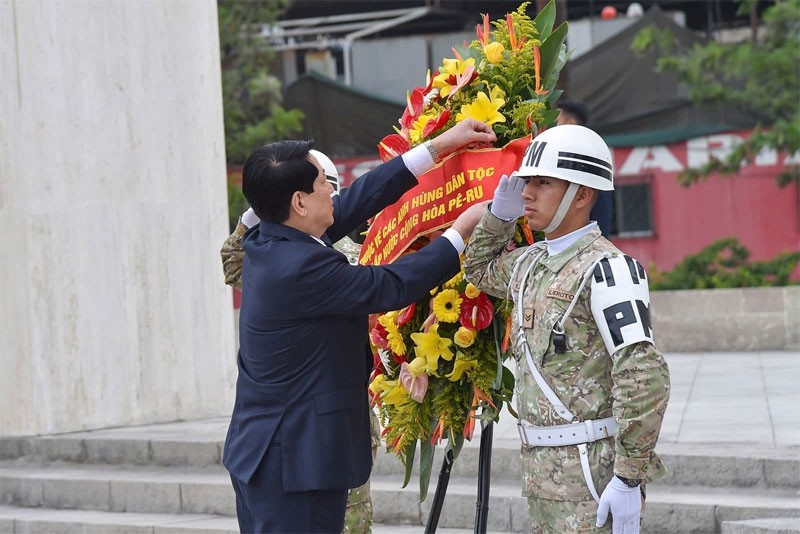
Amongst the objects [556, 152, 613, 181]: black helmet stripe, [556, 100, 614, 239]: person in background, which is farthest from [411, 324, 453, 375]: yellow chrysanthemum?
[556, 100, 614, 239]: person in background

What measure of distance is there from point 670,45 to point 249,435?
10899mm

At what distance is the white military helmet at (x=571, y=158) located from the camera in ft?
11.3

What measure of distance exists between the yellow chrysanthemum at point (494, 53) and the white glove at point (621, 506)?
1.46m

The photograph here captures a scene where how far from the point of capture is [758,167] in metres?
16.4

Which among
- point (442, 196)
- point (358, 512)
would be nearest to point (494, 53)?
point (442, 196)

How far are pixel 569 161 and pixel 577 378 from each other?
63 centimetres

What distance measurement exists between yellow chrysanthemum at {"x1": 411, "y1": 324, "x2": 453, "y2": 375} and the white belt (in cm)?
54

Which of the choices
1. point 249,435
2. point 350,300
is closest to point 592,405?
point 350,300

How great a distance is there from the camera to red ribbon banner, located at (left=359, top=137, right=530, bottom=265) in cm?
379

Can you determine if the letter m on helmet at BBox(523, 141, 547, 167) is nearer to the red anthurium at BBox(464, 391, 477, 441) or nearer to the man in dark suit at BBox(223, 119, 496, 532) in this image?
the man in dark suit at BBox(223, 119, 496, 532)

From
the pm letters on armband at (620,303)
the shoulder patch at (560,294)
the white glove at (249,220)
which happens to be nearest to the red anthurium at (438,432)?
the shoulder patch at (560,294)

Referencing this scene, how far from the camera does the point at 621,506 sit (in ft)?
10.6

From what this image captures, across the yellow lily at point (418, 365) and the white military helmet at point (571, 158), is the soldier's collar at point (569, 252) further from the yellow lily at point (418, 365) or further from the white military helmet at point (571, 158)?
the yellow lily at point (418, 365)

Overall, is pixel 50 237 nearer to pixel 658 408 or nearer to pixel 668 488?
pixel 668 488
